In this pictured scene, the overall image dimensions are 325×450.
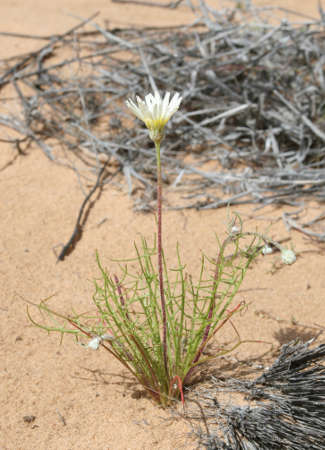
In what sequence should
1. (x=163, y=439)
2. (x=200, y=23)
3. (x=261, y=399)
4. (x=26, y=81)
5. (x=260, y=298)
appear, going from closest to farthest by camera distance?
(x=163, y=439) < (x=261, y=399) < (x=260, y=298) < (x=26, y=81) < (x=200, y=23)

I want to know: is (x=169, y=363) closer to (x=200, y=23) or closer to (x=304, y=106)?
(x=304, y=106)

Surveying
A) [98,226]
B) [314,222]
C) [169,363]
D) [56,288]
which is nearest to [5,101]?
[98,226]

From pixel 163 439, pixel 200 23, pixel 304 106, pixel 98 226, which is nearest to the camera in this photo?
pixel 163 439

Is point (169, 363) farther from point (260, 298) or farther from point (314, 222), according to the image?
point (314, 222)

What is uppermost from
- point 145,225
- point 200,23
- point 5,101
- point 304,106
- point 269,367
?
point 200,23

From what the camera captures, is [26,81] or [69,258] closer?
[69,258]

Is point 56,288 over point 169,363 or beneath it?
over
